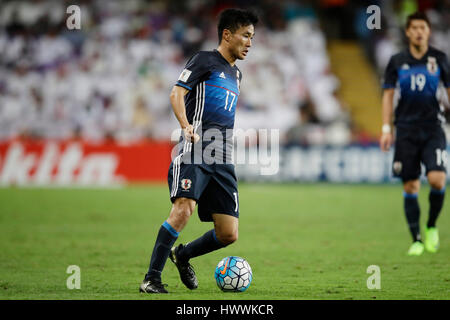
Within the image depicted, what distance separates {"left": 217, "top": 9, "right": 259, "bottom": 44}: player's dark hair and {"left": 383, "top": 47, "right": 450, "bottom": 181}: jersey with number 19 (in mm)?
3149

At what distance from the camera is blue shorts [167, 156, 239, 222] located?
20.7 feet

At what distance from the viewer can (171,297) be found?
6090 millimetres

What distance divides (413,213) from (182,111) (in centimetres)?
417

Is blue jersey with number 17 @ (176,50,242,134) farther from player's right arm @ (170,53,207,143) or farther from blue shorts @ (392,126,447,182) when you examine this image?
blue shorts @ (392,126,447,182)

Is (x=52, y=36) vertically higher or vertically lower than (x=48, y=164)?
higher

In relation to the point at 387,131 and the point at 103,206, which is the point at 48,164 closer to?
the point at 103,206

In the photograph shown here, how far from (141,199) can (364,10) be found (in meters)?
13.8

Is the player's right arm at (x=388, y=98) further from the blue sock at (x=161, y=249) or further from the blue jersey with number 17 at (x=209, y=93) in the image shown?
the blue sock at (x=161, y=249)

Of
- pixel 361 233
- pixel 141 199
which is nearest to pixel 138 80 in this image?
pixel 141 199

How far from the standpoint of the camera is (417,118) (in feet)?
29.9

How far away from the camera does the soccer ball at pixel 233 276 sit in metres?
6.50

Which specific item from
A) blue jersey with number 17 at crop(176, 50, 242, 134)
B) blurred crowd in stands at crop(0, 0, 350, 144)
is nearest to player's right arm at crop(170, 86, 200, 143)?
blue jersey with number 17 at crop(176, 50, 242, 134)
